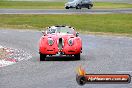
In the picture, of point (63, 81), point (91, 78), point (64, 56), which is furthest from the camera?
point (64, 56)

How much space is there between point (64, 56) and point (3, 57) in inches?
102

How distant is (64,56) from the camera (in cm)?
2130

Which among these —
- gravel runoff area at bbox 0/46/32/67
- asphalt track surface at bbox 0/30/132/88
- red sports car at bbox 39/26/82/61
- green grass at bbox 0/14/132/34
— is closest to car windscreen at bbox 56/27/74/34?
red sports car at bbox 39/26/82/61

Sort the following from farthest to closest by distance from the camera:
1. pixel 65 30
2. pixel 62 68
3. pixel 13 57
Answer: pixel 13 57
pixel 65 30
pixel 62 68

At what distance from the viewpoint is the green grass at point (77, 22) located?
1635 inches

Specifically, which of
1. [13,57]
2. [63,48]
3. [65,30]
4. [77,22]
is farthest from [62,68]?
[77,22]

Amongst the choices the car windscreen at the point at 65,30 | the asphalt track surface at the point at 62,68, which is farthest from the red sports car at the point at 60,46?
the car windscreen at the point at 65,30

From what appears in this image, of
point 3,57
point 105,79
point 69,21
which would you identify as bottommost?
point 69,21

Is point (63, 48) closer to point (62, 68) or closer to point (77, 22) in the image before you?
point (62, 68)

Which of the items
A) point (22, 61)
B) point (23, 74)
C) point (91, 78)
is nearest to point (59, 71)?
point (23, 74)

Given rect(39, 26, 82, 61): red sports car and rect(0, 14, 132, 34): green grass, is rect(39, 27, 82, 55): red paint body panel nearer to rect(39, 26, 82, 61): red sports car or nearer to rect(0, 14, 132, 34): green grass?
rect(39, 26, 82, 61): red sports car

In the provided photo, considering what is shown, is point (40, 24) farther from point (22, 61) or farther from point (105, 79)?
point (105, 79)

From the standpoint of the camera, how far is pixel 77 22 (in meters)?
47.7

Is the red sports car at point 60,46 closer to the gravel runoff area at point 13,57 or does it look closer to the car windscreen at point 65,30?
the car windscreen at point 65,30
